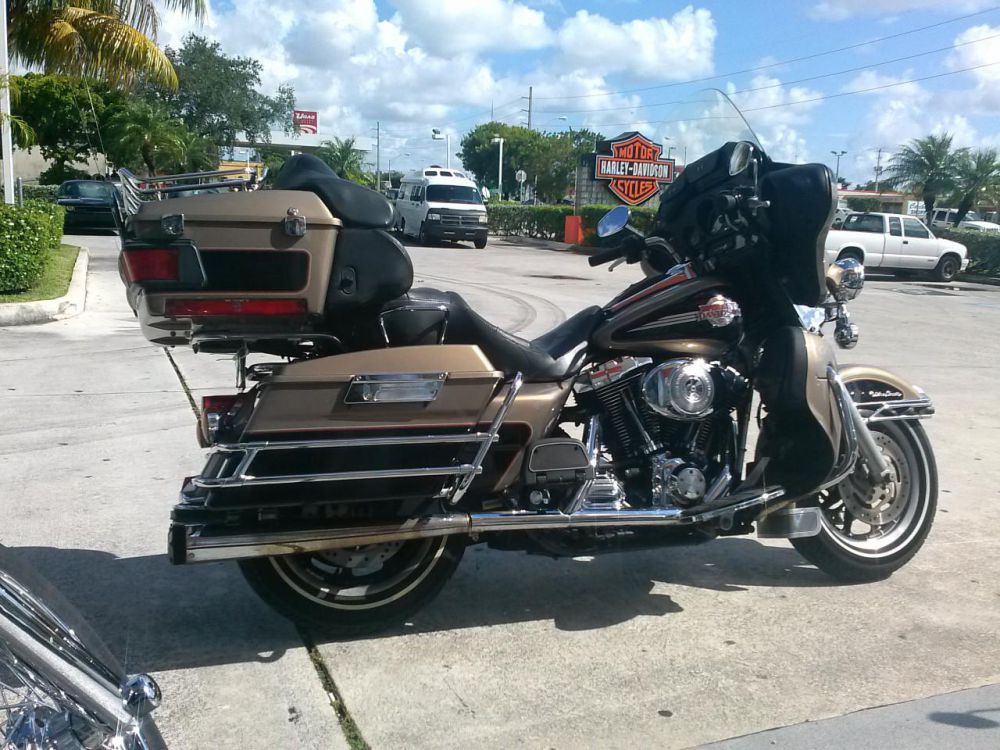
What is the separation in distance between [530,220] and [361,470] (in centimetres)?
3408

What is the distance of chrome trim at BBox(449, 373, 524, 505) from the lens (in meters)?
3.28

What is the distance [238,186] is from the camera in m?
3.17

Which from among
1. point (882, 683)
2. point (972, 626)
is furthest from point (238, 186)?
point (972, 626)

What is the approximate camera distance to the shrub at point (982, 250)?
25734mm

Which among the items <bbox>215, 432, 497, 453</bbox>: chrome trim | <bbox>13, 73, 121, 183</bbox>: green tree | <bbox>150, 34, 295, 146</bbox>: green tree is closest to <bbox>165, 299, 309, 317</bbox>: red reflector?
<bbox>215, 432, 497, 453</bbox>: chrome trim

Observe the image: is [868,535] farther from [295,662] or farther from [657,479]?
[295,662]

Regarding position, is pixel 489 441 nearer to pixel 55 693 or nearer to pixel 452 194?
pixel 55 693

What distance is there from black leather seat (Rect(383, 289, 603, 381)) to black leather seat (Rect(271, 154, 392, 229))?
0.31m

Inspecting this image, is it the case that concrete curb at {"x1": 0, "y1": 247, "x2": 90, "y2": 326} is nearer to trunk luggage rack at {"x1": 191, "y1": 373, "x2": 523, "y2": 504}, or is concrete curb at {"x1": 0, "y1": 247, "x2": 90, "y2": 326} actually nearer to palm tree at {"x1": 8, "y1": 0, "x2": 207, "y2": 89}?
palm tree at {"x1": 8, "y1": 0, "x2": 207, "y2": 89}

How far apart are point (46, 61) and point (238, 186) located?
14.8m

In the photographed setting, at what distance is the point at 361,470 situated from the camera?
3195 millimetres

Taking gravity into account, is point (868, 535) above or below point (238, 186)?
below

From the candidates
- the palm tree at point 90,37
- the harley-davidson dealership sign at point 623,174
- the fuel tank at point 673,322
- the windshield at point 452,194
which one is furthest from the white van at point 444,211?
the fuel tank at point 673,322

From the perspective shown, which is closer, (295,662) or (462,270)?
(295,662)
